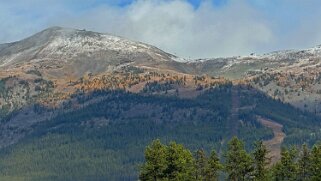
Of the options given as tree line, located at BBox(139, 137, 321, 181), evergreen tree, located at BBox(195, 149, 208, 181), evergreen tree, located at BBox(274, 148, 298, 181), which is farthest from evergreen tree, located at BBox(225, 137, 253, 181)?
evergreen tree, located at BBox(274, 148, 298, 181)

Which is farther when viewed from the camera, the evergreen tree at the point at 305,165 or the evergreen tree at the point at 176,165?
the evergreen tree at the point at 305,165

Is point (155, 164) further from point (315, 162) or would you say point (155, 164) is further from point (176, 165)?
point (315, 162)

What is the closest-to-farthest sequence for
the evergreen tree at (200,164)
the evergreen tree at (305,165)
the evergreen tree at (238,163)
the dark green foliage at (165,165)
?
the dark green foliage at (165,165) → the evergreen tree at (238,163) → the evergreen tree at (305,165) → the evergreen tree at (200,164)

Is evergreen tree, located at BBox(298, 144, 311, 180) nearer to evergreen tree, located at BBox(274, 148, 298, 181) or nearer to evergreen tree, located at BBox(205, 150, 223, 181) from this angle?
evergreen tree, located at BBox(274, 148, 298, 181)

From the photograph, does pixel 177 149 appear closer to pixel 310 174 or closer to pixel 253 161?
pixel 253 161

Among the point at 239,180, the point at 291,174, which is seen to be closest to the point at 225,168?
the point at 239,180

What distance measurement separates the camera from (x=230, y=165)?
109562 millimetres

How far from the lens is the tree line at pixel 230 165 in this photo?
340 feet

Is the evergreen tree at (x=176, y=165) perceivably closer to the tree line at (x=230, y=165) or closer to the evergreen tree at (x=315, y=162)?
the tree line at (x=230, y=165)

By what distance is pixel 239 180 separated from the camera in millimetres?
109188

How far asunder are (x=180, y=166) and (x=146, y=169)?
4.77 m

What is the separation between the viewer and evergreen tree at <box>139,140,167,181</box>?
10288 cm

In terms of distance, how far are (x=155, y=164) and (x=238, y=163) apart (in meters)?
13.5

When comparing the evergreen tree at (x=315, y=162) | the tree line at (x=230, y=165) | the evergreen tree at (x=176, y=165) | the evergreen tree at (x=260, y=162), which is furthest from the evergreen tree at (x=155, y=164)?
the evergreen tree at (x=315, y=162)
